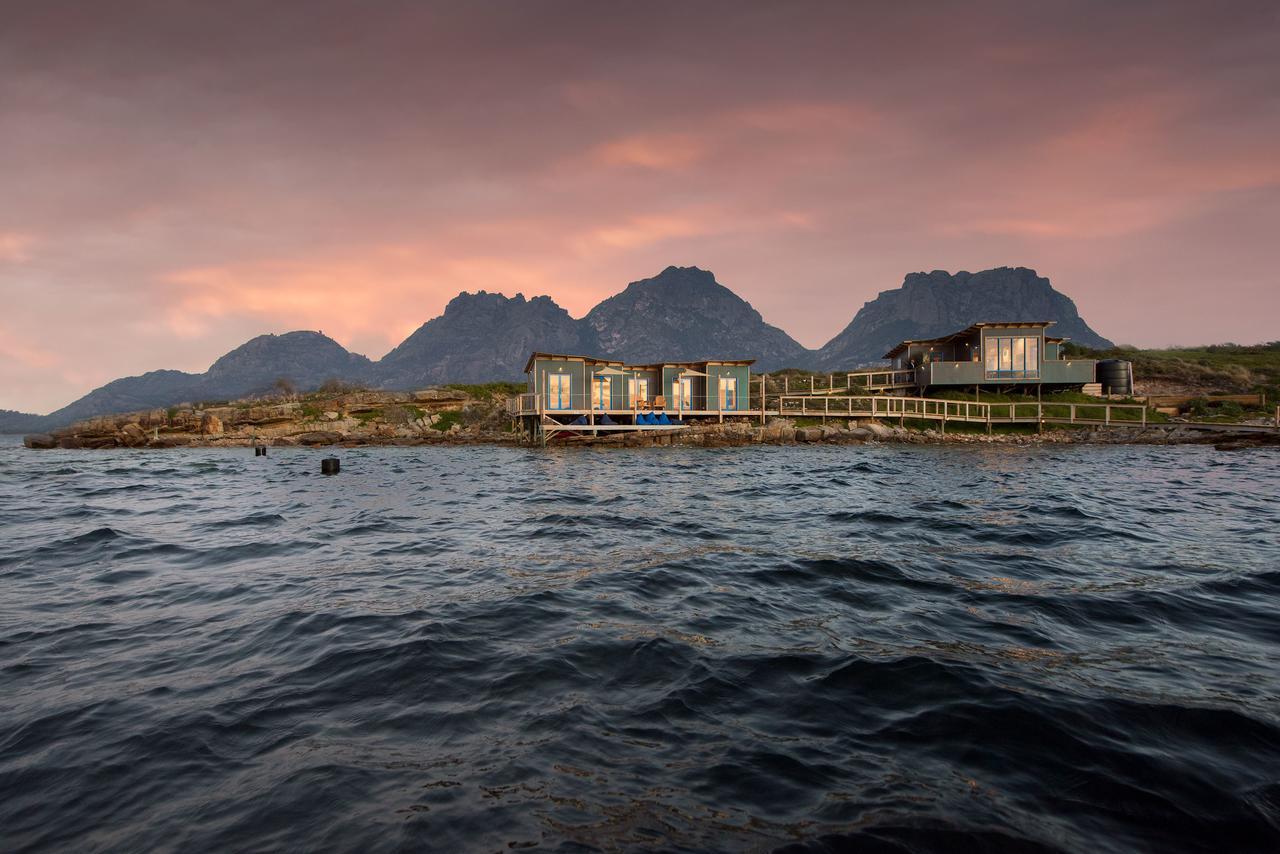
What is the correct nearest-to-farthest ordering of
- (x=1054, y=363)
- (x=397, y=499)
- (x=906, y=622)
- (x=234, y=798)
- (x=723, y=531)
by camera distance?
(x=234, y=798) < (x=906, y=622) < (x=723, y=531) < (x=397, y=499) < (x=1054, y=363)

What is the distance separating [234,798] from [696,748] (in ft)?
10.8

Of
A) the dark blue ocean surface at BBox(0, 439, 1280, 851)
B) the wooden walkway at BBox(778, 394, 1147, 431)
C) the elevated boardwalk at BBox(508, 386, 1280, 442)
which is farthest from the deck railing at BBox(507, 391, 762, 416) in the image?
the dark blue ocean surface at BBox(0, 439, 1280, 851)

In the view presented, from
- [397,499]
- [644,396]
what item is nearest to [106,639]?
[397,499]

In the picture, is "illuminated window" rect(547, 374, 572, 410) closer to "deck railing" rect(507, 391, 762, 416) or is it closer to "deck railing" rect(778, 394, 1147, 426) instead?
"deck railing" rect(507, 391, 762, 416)

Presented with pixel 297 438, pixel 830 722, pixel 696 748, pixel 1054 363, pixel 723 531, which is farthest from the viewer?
pixel 297 438

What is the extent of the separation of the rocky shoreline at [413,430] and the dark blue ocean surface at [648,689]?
3296 cm

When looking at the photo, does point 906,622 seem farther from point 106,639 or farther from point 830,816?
point 106,639

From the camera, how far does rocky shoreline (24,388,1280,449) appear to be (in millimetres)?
44938

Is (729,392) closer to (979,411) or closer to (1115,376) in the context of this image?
(979,411)

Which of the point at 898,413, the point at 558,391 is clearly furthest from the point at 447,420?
the point at 898,413

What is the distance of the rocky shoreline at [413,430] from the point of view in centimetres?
4494

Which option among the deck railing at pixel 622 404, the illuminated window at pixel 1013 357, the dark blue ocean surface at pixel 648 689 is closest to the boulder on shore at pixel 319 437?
the deck railing at pixel 622 404

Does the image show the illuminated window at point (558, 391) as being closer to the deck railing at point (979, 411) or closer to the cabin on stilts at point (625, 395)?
the cabin on stilts at point (625, 395)

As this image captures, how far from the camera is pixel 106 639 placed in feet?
21.9
